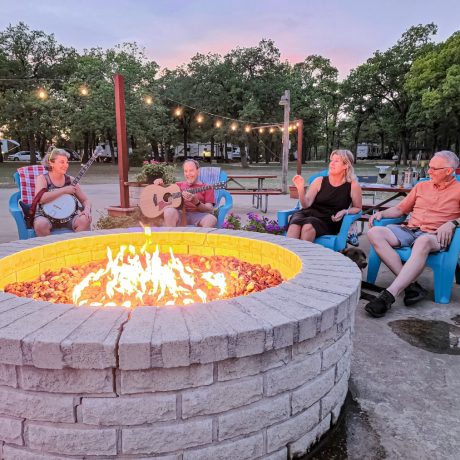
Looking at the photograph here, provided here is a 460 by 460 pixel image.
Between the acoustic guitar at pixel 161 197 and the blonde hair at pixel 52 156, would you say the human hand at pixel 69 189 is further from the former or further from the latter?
the acoustic guitar at pixel 161 197

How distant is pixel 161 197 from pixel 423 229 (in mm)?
3332

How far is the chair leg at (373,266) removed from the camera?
3.95 m

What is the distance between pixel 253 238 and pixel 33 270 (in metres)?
1.59

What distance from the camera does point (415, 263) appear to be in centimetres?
330

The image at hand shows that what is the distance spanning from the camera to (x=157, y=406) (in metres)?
1.32

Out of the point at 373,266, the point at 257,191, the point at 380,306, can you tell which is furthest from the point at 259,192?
the point at 380,306

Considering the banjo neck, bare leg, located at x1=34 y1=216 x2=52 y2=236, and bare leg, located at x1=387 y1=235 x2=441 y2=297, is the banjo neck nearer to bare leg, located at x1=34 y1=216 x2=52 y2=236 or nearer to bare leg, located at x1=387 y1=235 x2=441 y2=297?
bare leg, located at x1=34 y1=216 x2=52 y2=236

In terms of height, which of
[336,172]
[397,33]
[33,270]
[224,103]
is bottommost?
[33,270]

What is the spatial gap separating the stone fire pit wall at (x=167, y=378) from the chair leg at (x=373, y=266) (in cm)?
246

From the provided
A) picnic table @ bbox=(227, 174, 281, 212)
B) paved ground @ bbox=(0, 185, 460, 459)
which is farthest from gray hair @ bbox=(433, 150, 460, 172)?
picnic table @ bbox=(227, 174, 281, 212)

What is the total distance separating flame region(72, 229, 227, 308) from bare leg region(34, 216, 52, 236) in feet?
6.30

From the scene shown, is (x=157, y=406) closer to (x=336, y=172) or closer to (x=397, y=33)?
(x=336, y=172)

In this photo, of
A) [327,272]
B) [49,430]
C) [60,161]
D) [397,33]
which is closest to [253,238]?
[327,272]

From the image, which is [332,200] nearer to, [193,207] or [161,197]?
[193,207]
